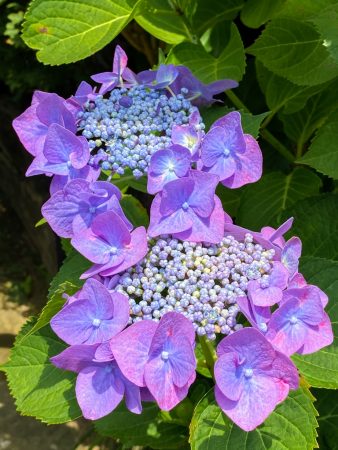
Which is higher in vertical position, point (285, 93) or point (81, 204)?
point (81, 204)

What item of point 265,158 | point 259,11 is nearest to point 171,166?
point 259,11

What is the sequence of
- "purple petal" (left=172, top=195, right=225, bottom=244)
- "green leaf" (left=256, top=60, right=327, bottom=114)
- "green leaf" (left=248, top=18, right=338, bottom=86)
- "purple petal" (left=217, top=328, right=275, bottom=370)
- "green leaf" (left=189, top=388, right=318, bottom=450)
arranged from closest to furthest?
"purple petal" (left=217, top=328, right=275, bottom=370), "purple petal" (left=172, top=195, right=225, bottom=244), "green leaf" (left=189, top=388, right=318, bottom=450), "green leaf" (left=248, top=18, right=338, bottom=86), "green leaf" (left=256, top=60, right=327, bottom=114)

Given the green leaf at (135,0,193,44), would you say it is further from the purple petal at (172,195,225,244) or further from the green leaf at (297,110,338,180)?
the purple petal at (172,195,225,244)

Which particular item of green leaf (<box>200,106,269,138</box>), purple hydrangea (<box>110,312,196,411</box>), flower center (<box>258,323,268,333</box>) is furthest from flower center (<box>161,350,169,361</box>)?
green leaf (<box>200,106,269,138</box>)

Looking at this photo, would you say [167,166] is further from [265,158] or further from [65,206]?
[265,158]

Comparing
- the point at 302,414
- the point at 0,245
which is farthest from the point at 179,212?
the point at 0,245

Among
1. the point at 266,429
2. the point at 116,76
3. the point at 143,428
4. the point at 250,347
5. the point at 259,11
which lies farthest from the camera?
the point at 259,11

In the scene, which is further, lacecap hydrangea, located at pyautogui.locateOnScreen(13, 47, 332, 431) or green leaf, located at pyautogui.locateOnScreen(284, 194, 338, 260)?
green leaf, located at pyautogui.locateOnScreen(284, 194, 338, 260)

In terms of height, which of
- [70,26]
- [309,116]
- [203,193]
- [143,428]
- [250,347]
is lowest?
[143,428]
